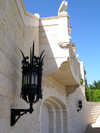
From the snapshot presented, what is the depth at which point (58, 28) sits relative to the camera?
5.33m

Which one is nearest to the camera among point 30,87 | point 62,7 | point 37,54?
point 30,87

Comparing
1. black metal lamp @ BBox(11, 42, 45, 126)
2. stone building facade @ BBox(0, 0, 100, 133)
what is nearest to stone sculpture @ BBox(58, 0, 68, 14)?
stone building facade @ BBox(0, 0, 100, 133)

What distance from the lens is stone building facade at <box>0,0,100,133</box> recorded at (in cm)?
242

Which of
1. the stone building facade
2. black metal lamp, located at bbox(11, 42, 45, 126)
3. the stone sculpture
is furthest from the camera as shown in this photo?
the stone sculpture

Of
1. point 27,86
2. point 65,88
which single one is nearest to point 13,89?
point 27,86

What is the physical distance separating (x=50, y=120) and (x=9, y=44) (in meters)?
6.10

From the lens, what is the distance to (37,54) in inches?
203

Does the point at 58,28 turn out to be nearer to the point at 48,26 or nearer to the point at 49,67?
the point at 48,26

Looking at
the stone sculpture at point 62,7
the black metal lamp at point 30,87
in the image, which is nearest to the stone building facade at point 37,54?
the black metal lamp at point 30,87

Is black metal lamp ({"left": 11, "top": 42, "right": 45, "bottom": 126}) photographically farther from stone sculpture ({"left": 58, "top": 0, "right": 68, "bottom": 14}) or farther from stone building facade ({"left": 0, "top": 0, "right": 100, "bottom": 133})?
stone sculpture ({"left": 58, "top": 0, "right": 68, "bottom": 14})

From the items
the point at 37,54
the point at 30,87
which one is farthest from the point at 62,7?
the point at 30,87

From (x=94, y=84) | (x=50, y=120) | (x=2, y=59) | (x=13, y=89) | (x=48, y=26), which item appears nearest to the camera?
(x=2, y=59)

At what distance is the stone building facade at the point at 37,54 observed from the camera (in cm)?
242

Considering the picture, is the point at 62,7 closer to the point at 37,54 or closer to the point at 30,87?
the point at 37,54
